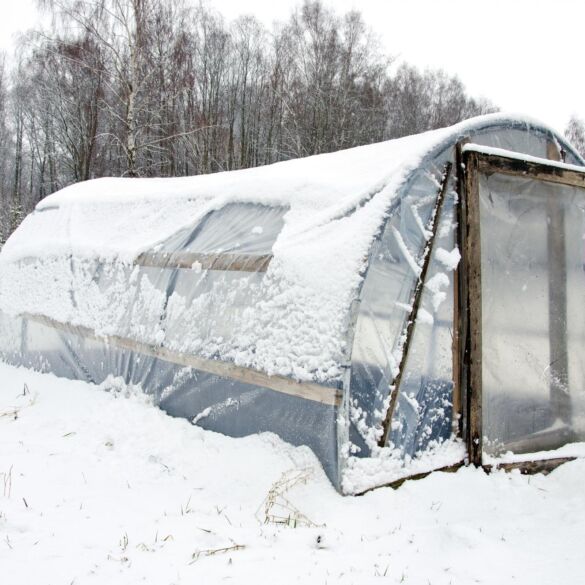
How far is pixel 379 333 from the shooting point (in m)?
3.75

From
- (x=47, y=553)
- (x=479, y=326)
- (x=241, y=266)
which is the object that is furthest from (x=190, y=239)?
(x=47, y=553)

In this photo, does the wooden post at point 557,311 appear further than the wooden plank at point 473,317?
Yes

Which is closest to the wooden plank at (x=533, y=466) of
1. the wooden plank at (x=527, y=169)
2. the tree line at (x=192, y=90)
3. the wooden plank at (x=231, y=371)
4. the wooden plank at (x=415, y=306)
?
the wooden plank at (x=415, y=306)

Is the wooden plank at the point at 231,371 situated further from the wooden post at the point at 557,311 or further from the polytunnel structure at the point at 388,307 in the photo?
the wooden post at the point at 557,311

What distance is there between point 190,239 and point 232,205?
522mm

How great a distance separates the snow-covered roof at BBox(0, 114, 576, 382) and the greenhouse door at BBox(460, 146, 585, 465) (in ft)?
1.66

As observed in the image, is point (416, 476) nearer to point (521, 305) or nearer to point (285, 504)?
point (285, 504)

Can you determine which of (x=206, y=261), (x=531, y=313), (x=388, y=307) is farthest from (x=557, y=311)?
(x=206, y=261)

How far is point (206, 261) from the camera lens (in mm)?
4805

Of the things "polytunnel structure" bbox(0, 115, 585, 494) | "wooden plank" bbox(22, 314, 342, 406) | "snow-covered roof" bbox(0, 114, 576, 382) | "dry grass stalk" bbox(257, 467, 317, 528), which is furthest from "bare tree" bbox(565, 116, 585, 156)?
"dry grass stalk" bbox(257, 467, 317, 528)

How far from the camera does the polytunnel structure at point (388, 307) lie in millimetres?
3678

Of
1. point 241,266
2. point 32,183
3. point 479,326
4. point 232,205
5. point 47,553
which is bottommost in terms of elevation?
point 47,553

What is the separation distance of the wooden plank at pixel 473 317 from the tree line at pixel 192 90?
11.9 meters

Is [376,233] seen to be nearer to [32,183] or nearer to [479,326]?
[479,326]
